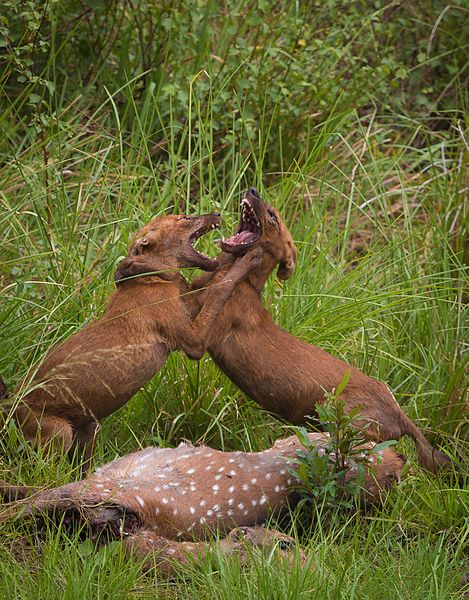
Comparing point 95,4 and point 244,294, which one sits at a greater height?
point 95,4

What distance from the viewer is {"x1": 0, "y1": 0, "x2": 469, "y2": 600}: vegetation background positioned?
4465 mm

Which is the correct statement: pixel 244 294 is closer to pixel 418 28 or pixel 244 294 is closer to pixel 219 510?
pixel 219 510

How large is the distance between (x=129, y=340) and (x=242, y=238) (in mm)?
807

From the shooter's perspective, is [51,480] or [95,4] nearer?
[51,480]

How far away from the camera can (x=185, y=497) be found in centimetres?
481

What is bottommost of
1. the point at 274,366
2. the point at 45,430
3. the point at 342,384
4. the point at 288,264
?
the point at 45,430

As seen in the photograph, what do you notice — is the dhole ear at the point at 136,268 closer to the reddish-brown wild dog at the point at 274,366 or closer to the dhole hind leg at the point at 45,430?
the reddish-brown wild dog at the point at 274,366

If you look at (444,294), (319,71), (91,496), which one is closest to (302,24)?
(319,71)

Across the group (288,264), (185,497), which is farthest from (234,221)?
(185,497)

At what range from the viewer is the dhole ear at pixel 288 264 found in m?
5.87

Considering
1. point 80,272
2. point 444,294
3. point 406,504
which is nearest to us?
point 406,504

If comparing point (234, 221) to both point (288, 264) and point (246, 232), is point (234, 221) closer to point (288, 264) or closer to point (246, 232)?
point (288, 264)

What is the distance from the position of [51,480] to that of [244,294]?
1.33 metres

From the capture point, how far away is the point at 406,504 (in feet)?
16.9
